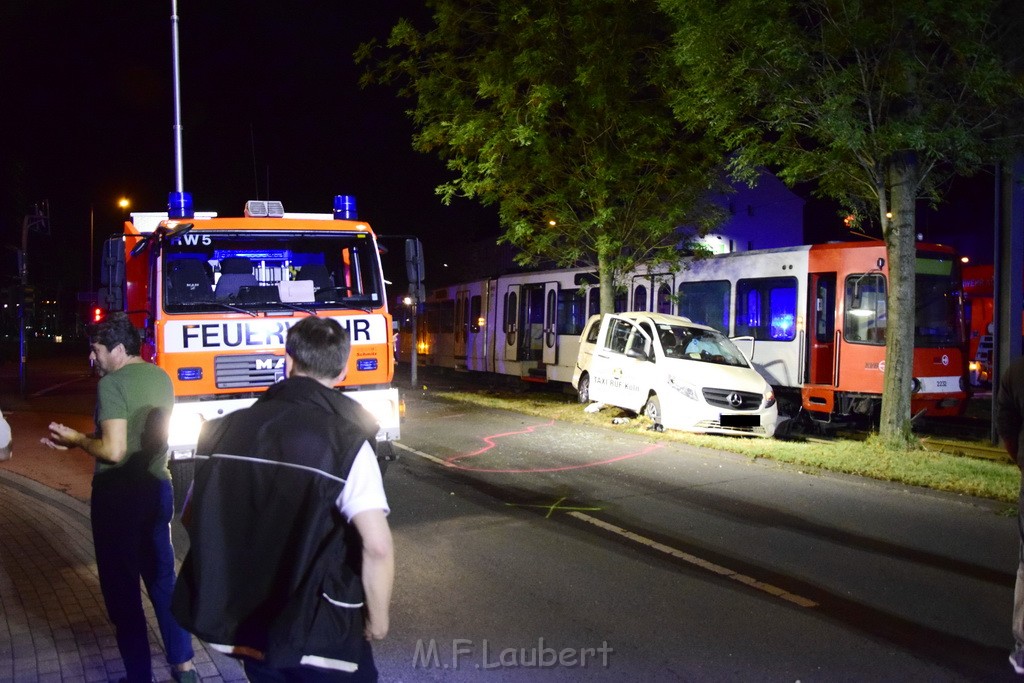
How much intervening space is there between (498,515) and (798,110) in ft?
23.7

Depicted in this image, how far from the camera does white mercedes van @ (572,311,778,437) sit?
42.9ft

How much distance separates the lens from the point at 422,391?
22.6 metres

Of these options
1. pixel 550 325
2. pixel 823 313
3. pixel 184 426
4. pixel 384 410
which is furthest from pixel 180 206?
pixel 550 325

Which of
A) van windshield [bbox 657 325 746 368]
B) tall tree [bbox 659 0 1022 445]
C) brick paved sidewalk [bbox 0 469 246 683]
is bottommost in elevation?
brick paved sidewalk [bbox 0 469 246 683]

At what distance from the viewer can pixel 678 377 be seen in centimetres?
1349

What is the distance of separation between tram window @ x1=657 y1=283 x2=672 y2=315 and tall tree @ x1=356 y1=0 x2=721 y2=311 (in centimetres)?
147

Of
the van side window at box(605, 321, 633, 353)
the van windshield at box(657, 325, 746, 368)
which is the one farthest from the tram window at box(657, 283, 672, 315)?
the van windshield at box(657, 325, 746, 368)

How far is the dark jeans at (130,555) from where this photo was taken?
3.88m

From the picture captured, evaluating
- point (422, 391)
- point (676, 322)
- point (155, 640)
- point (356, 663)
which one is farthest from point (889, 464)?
point (422, 391)

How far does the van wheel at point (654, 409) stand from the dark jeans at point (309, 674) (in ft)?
38.1

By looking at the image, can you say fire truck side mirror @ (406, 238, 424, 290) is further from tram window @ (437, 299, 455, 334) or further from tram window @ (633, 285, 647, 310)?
tram window @ (437, 299, 455, 334)

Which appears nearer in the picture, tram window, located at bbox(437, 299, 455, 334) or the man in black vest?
the man in black vest

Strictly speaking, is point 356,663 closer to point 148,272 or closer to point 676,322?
point 148,272

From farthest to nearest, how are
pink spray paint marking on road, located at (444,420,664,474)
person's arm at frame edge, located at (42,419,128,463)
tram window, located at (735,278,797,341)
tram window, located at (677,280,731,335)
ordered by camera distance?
tram window, located at (677,280,731,335) → tram window, located at (735,278,797,341) → pink spray paint marking on road, located at (444,420,664,474) → person's arm at frame edge, located at (42,419,128,463)
